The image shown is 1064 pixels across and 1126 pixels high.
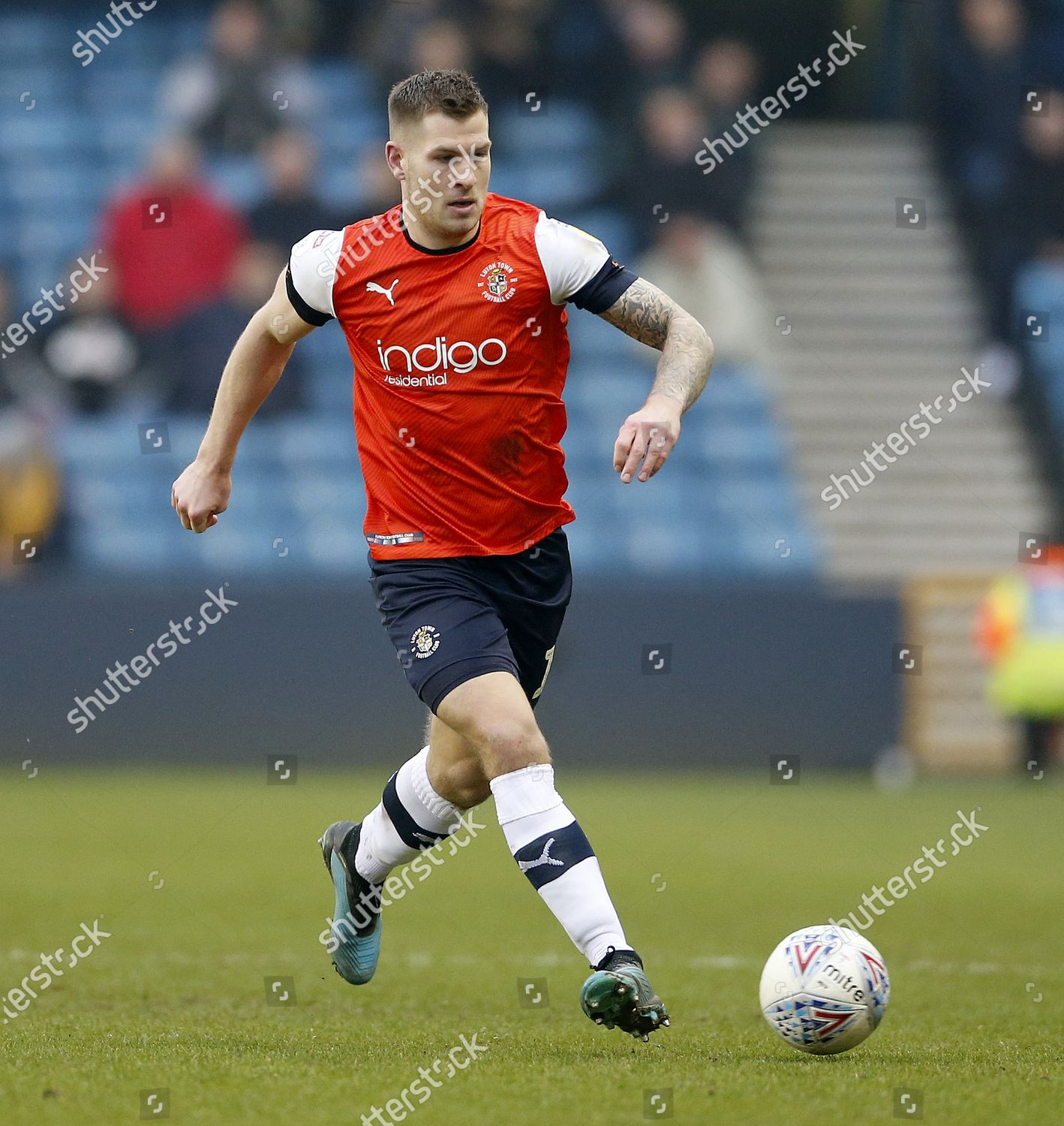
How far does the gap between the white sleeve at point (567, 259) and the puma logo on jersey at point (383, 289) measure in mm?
416

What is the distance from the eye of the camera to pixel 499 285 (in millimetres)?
5043

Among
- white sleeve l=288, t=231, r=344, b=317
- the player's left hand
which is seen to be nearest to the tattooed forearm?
the player's left hand

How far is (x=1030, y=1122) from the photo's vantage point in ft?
12.5

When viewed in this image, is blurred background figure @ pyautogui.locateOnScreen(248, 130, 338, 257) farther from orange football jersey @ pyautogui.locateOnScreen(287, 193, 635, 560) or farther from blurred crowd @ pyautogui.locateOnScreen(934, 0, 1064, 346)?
orange football jersey @ pyautogui.locateOnScreen(287, 193, 635, 560)

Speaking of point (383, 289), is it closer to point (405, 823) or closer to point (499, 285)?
point (499, 285)

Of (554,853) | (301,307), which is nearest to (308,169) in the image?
(301,307)

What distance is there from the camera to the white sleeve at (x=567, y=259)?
5.00 m

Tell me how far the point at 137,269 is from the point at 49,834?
604 centimetres

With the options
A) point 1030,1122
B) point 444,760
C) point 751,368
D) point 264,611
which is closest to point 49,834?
point 264,611

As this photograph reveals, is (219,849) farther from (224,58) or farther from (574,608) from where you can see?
(224,58)

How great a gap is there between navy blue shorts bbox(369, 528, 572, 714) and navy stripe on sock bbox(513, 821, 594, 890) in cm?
48

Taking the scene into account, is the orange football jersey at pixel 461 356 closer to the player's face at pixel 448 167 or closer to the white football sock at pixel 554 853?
the player's face at pixel 448 167

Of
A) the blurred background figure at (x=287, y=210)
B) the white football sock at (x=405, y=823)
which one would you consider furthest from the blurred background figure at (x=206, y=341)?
the white football sock at (x=405, y=823)

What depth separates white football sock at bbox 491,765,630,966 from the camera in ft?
14.8
